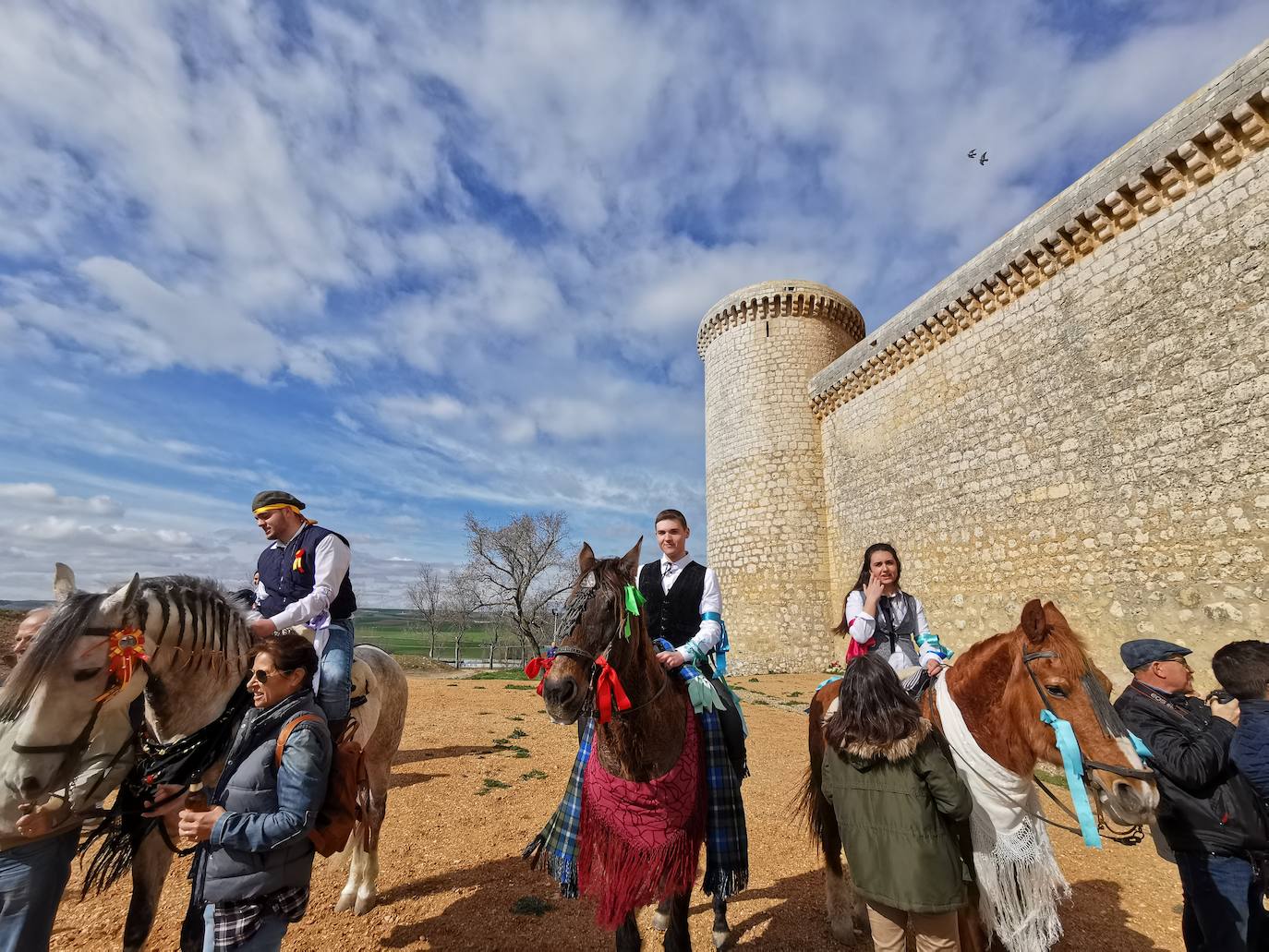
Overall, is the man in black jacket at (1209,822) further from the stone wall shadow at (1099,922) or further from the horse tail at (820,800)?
the horse tail at (820,800)

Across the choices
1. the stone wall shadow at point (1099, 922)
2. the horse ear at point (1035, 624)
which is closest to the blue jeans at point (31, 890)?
the horse ear at point (1035, 624)

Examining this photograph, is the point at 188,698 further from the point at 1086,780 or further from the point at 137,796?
the point at 1086,780

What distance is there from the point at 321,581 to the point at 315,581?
19 cm

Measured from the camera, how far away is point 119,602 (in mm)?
2557

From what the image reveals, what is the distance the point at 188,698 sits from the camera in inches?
114

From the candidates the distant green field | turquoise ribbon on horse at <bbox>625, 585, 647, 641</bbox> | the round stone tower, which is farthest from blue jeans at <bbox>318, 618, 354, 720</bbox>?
the distant green field

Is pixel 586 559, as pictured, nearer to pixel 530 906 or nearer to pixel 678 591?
pixel 678 591

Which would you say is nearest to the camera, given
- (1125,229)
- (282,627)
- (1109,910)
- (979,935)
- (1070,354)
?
(979,935)

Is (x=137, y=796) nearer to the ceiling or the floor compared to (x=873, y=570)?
nearer to the floor

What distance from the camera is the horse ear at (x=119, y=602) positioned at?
8.14 feet

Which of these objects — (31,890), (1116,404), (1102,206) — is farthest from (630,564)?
(1102,206)

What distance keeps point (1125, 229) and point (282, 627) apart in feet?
43.0

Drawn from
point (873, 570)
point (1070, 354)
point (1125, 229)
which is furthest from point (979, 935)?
point (1125, 229)

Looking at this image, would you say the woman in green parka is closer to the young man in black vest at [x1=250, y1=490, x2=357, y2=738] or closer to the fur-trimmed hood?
the fur-trimmed hood
